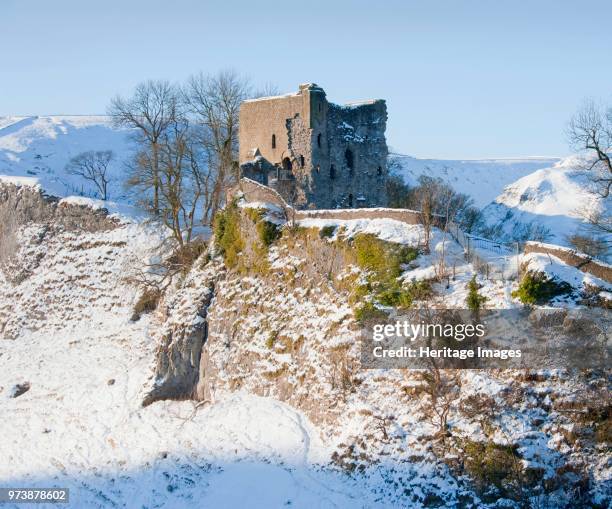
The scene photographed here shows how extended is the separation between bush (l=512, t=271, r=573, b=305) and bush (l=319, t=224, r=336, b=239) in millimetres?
7099

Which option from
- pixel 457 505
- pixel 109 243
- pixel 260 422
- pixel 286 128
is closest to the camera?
pixel 457 505

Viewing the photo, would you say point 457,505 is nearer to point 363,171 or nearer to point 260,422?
point 260,422

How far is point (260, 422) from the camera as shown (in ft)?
74.0

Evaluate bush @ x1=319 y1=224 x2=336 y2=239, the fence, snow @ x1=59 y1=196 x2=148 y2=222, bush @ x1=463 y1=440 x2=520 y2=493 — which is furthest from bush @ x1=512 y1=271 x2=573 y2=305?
snow @ x1=59 y1=196 x2=148 y2=222

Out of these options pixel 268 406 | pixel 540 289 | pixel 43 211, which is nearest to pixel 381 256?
pixel 540 289

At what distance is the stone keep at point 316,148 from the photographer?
31.5 metres

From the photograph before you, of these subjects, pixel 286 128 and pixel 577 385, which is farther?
pixel 286 128

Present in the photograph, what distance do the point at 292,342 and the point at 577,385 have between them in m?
9.11

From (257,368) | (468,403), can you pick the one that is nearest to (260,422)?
(257,368)

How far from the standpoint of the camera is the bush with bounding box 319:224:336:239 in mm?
24938

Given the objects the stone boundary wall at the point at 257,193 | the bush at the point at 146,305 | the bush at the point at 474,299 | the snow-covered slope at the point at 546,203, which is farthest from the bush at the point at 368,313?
the snow-covered slope at the point at 546,203

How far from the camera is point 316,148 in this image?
3170 centimetres

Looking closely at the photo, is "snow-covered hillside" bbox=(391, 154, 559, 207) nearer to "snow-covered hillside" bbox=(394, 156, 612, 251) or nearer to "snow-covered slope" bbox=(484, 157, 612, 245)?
"snow-covered hillside" bbox=(394, 156, 612, 251)

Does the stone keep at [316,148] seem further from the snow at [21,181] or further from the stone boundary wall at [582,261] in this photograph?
the snow at [21,181]
